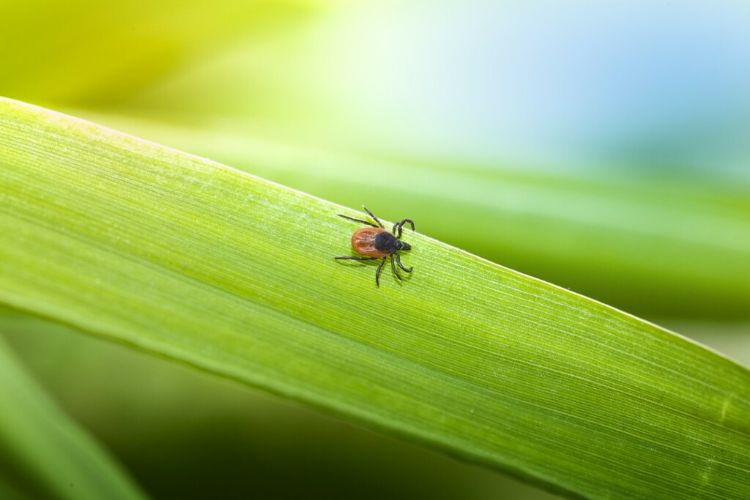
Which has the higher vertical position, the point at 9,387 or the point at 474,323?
the point at 474,323

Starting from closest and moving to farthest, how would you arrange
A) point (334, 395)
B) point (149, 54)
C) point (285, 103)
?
point (334, 395)
point (149, 54)
point (285, 103)

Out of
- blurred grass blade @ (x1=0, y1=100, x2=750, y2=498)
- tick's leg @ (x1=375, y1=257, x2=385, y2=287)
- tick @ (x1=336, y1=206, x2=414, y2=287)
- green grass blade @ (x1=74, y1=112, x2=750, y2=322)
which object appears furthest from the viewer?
green grass blade @ (x1=74, y1=112, x2=750, y2=322)

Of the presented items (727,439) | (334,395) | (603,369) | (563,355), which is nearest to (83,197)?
(334,395)

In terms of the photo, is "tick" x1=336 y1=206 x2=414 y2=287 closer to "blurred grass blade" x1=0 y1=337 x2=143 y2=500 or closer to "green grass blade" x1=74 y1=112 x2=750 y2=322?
"green grass blade" x1=74 y1=112 x2=750 y2=322

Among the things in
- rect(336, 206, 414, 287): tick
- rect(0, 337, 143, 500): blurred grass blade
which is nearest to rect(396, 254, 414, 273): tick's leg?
rect(336, 206, 414, 287): tick

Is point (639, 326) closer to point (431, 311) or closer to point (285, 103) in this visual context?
point (431, 311)

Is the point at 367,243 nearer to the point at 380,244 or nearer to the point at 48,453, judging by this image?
the point at 380,244
